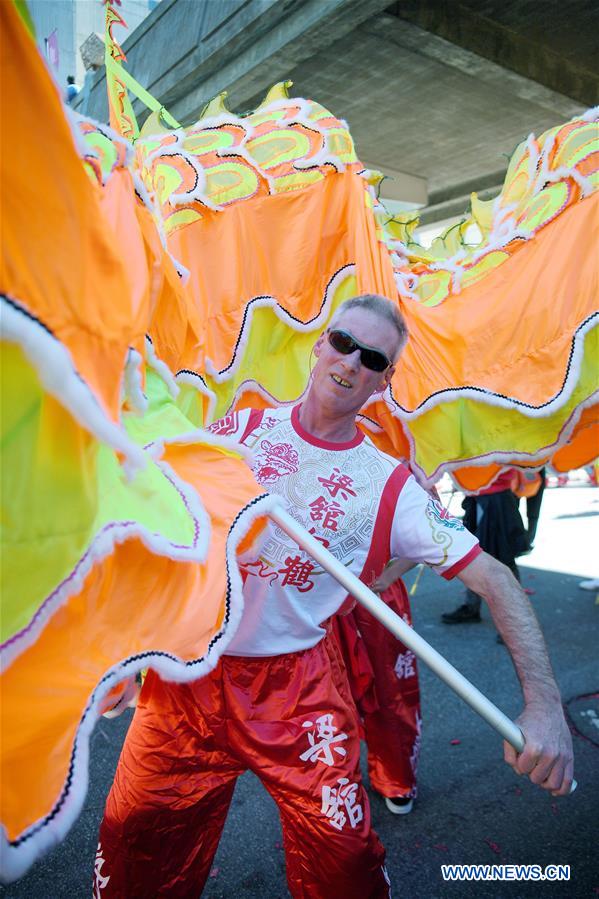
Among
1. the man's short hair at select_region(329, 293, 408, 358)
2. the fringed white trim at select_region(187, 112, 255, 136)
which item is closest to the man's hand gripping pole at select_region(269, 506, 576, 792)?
the man's short hair at select_region(329, 293, 408, 358)

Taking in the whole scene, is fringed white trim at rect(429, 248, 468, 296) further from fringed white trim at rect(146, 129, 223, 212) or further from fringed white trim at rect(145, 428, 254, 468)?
fringed white trim at rect(145, 428, 254, 468)

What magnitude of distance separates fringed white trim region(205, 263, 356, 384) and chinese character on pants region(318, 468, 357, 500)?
51cm

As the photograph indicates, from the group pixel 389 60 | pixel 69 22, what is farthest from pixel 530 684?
pixel 389 60

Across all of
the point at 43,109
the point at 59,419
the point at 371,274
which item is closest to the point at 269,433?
the point at 371,274

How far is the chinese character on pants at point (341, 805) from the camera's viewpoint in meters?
1.36

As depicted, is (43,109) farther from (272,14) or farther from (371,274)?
(272,14)

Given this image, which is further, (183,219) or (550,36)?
(550,36)

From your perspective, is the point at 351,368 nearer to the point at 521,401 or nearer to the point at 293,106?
the point at 521,401

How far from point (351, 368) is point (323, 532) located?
365 mm

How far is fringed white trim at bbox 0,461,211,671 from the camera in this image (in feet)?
2.62

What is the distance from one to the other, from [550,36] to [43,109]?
6199 mm

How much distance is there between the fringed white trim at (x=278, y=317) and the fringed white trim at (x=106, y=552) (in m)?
0.85

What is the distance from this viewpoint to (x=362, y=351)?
1.60 m

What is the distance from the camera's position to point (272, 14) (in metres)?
4.88
